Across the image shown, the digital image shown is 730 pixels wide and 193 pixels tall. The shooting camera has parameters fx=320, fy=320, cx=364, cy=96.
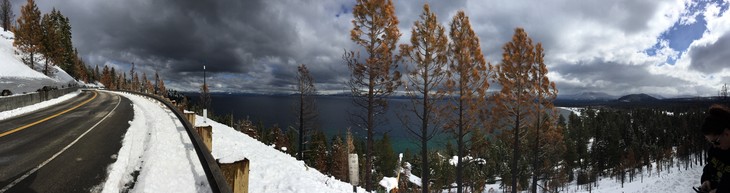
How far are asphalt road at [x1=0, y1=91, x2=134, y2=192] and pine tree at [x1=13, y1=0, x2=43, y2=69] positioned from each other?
180 feet

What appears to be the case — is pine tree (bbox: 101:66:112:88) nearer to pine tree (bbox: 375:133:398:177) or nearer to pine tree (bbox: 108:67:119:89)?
pine tree (bbox: 108:67:119:89)

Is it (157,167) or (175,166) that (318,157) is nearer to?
(175,166)

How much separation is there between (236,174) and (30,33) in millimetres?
68277

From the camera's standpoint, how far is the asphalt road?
4656 mm

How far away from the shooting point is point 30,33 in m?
48.9

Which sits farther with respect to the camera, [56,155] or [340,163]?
[340,163]

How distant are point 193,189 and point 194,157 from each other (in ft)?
6.76

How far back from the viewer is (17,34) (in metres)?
51.1

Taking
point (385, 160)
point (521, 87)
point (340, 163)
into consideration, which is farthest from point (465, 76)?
point (385, 160)

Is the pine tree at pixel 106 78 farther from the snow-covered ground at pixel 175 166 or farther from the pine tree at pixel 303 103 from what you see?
the snow-covered ground at pixel 175 166

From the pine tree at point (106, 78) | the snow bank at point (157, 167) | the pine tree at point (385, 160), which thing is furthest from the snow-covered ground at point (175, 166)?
the pine tree at point (106, 78)

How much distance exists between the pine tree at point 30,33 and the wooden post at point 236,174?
67018 millimetres

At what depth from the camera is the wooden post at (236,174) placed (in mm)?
3348

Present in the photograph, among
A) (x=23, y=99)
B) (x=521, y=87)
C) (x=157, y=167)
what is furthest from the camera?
(x=521, y=87)
